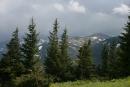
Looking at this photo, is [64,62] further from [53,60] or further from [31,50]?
[31,50]

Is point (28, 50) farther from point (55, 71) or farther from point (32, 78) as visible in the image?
point (32, 78)

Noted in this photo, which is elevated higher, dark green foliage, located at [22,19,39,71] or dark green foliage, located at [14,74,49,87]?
dark green foliage, located at [22,19,39,71]

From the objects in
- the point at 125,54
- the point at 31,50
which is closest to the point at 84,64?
the point at 31,50

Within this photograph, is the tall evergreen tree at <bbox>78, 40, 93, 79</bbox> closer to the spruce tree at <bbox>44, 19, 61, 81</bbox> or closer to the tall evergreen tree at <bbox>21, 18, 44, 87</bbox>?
the spruce tree at <bbox>44, 19, 61, 81</bbox>

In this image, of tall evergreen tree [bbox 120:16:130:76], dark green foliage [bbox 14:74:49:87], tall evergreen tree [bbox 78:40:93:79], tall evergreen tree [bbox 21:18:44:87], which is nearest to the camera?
dark green foliage [bbox 14:74:49:87]

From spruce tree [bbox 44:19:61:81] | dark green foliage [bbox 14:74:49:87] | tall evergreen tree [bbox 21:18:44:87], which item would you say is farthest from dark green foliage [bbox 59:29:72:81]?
dark green foliage [bbox 14:74:49:87]

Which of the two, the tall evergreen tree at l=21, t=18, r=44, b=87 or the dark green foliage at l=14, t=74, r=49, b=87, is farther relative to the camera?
the tall evergreen tree at l=21, t=18, r=44, b=87

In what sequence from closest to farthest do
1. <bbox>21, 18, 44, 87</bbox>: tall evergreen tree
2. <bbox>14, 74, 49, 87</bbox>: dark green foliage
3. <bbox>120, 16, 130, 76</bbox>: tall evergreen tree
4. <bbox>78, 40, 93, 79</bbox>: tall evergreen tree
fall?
<bbox>14, 74, 49, 87</bbox>: dark green foliage → <bbox>120, 16, 130, 76</bbox>: tall evergreen tree → <bbox>21, 18, 44, 87</bbox>: tall evergreen tree → <bbox>78, 40, 93, 79</bbox>: tall evergreen tree

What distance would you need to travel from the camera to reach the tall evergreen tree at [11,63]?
81375 mm

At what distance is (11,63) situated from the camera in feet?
272

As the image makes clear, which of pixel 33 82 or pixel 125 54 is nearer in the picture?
pixel 33 82

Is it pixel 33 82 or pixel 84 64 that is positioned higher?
pixel 84 64

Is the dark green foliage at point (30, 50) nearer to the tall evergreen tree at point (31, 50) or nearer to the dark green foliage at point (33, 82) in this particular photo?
the tall evergreen tree at point (31, 50)

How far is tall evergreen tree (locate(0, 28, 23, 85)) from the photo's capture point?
8138cm
